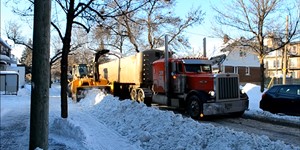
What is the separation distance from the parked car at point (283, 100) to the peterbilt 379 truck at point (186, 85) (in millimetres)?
1220

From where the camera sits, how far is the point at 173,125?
382 inches

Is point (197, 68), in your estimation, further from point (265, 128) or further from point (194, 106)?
point (265, 128)

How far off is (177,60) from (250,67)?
145ft

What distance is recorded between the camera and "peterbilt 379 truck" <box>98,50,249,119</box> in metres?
14.1

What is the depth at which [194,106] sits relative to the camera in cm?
1432

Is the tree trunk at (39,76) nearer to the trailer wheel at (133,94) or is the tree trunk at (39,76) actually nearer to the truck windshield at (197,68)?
the truck windshield at (197,68)

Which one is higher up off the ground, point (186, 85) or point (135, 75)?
point (135, 75)

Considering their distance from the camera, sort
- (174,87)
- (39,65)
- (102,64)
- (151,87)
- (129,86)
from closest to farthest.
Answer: (39,65) → (174,87) → (151,87) → (129,86) → (102,64)

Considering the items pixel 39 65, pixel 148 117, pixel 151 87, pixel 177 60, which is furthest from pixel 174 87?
pixel 39 65

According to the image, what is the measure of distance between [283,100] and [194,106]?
3.75 m

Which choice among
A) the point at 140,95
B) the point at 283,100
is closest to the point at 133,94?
the point at 140,95

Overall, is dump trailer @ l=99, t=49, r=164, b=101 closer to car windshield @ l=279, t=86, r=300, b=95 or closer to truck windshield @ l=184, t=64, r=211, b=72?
truck windshield @ l=184, t=64, r=211, b=72

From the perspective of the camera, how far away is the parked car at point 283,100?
563 inches

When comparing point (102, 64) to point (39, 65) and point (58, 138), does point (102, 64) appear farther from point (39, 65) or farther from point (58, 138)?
point (39, 65)
